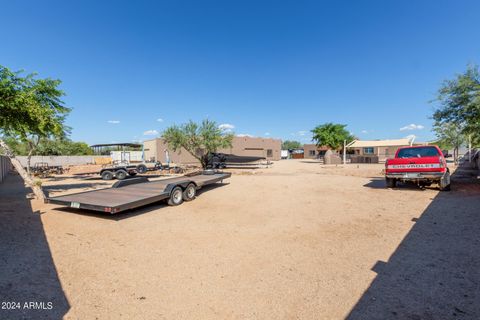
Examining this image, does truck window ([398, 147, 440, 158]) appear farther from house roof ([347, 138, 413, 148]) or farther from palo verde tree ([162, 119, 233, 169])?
house roof ([347, 138, 413, 148])

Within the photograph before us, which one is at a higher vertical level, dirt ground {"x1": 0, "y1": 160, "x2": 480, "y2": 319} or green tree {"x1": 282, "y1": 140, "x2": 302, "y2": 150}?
green tree {"x1": 282, "y1": 140, "x2": 302, "y2": 150}

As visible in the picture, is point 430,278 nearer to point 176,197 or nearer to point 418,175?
point 176,197

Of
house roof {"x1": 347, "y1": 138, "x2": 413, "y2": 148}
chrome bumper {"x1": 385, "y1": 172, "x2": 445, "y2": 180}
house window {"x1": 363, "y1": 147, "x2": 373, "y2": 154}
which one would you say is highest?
house roof {"x1": 347, "y1": 138, "x2": 413, "y2": 148}

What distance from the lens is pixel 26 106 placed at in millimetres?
7840

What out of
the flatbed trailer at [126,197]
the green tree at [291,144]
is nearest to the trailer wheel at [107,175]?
the flatbed trailer at [126,197]

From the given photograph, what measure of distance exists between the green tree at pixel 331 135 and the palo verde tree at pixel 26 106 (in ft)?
132

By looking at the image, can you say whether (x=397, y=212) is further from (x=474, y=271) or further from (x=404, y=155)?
(x=404, y=155)

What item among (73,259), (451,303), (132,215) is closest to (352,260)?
(451,303)

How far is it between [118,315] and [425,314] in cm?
338

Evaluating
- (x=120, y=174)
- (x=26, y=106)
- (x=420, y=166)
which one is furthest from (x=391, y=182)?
(x=120, y=174)

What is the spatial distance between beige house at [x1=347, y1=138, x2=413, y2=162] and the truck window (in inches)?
1167

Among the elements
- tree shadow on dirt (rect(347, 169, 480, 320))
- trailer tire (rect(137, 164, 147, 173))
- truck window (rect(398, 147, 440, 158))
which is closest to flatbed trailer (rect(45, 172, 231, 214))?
tree shadow on dirt (rect(347, 169, 480, 320))

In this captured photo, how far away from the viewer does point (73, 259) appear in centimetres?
388

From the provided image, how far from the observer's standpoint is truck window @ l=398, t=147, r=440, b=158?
31.7 feet
